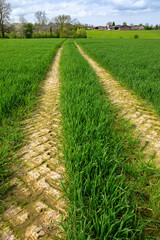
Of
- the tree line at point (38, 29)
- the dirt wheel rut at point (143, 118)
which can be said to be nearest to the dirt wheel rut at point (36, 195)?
the dirt wheel rut at point (143, 118)

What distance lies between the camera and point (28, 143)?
2.35m

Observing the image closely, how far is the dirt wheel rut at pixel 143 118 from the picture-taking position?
7.55 feet

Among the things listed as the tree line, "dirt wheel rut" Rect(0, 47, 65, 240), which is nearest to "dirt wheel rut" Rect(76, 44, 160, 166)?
"dirt wheel rut" Rect(0, 47, 65, 240)

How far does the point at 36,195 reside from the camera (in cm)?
153

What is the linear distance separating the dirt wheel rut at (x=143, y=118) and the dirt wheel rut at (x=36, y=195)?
131 centimetres

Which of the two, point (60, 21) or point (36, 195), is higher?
point (60, 21)

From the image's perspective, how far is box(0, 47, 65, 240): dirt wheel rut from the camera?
1.22 m

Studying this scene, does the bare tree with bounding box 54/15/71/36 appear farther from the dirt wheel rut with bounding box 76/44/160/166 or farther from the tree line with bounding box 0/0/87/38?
the dirt wheel rut with bounding box 76/44/160/166

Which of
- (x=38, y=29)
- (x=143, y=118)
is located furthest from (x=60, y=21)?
(x=143, y=118)

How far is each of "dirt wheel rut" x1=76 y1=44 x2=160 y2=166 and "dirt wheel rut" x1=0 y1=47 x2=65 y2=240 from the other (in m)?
1.31

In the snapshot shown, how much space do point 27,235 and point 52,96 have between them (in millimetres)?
3851

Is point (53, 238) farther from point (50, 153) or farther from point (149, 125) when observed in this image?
point (149, 125)

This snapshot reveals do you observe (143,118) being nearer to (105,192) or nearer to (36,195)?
(105,192)

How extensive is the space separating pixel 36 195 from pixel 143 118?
2781mm
